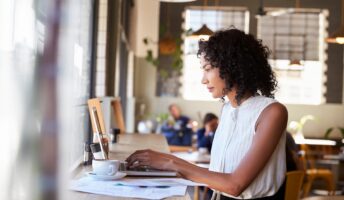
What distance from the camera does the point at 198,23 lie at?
9.06 meters

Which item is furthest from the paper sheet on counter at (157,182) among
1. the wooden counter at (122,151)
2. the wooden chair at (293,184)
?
the wooden chair at (293,184)

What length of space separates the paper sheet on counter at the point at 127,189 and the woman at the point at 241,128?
0.08m

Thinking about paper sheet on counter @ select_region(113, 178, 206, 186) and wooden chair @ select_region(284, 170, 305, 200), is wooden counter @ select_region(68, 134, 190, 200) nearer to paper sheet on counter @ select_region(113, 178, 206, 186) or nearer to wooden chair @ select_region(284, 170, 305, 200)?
paper sheet on counter @ select_region(113, 178, 206, 186)

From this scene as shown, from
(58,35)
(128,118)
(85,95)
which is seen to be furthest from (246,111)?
(128,118)

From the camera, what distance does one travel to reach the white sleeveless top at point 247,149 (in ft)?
4.99

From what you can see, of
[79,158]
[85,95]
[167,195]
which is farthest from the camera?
[85,95]

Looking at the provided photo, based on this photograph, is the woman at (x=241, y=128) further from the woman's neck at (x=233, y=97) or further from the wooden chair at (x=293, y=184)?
the wooden chair at (x=293, y=184)

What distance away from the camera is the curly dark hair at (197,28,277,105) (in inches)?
64.3

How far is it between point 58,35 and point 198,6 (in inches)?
340

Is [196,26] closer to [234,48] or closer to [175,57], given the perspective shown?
[175,57]

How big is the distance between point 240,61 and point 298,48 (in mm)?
7518

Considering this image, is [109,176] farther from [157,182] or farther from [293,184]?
[293,184]

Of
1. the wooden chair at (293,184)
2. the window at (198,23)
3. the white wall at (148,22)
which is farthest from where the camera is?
the window at (198,23)

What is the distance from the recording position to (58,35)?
41 cm
